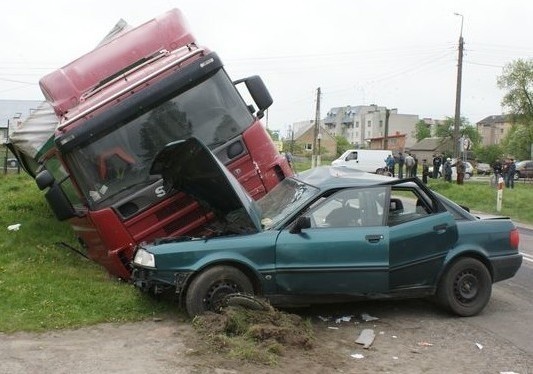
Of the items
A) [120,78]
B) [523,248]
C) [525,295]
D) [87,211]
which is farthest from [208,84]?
[523,248]

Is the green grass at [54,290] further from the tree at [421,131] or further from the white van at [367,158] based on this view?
the tree at [421,131]

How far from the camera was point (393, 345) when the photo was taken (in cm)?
554

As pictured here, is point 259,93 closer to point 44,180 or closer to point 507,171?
point 44,180

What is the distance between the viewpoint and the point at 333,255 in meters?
5.98

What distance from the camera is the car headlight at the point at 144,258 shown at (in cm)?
585

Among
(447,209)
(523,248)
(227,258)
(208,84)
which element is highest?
(208,84)

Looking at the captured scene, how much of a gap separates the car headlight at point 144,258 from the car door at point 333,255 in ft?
3.98

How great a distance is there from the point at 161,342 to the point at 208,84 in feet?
10.7

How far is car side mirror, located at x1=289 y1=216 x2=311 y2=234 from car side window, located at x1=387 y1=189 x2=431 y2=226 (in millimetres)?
918

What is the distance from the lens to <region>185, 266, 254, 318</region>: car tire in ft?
19.0

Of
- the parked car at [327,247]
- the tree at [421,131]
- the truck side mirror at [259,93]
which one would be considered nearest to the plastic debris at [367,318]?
A: the parked car at [327,247]

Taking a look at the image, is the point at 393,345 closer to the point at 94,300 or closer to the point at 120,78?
the point at 94,300

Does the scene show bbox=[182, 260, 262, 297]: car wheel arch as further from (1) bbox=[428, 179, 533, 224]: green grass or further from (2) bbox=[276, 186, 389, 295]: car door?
(1) bbox=[428, 179, 533, 224]: green grass

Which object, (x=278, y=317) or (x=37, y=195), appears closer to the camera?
(x=278, y=317)
